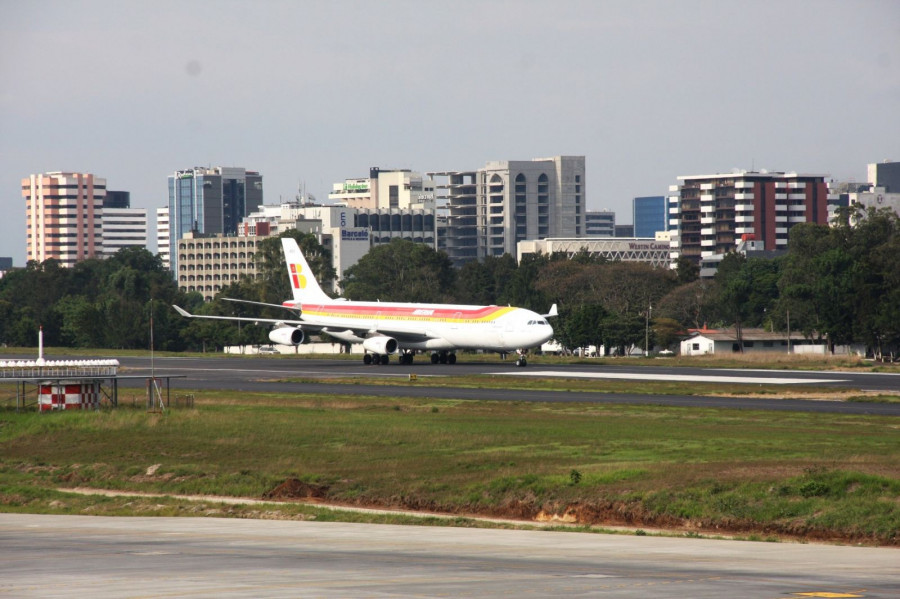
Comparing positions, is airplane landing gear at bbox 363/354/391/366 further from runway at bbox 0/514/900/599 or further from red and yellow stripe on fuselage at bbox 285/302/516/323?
runway at bbox 0/514/900/599

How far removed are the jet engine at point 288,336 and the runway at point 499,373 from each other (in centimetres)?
199

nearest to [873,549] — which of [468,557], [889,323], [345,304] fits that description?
[468,557]

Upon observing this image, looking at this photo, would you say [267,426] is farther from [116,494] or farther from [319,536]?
[319,536]

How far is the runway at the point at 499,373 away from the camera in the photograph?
5862cm

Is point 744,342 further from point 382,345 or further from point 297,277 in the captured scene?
point 382,345

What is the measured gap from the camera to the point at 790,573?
21938mm

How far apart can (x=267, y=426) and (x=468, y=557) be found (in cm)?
2593


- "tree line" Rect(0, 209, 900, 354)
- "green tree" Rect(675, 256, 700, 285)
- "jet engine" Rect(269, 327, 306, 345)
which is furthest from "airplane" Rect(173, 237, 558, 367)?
"green tree" Rect(675, 256, 700, 285)

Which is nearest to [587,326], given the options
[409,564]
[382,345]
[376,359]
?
[376,359]

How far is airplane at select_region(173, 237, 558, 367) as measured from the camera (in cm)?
8656

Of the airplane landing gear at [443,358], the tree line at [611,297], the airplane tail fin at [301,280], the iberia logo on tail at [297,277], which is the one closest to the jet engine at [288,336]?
the airplane tail fin at [301,280]

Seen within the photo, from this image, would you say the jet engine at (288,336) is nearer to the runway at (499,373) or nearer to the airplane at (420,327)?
the airplane at (420,327)

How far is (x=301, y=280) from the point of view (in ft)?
346

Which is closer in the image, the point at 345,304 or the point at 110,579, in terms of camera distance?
the point at 110,579
